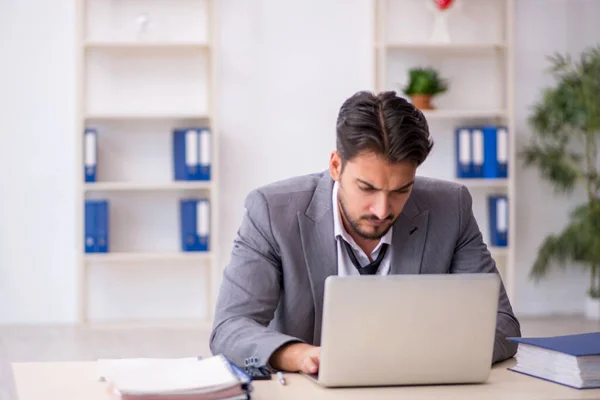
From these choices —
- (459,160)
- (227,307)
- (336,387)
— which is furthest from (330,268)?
(459,160)

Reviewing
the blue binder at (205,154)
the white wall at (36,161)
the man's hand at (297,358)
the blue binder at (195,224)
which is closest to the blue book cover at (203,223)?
the blue binder at (195,224)

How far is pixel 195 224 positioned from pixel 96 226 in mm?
555

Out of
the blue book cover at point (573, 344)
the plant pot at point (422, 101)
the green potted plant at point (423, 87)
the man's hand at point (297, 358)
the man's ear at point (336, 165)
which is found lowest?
the man's hand at point (297, 358)

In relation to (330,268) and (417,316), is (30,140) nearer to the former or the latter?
(330,268)

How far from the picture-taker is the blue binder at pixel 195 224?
5285mm

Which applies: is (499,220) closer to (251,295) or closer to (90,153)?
(90,153)

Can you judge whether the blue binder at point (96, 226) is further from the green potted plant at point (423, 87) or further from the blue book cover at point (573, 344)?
the blue book cover at point (573, 344)

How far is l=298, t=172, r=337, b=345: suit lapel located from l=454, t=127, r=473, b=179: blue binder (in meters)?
3.30

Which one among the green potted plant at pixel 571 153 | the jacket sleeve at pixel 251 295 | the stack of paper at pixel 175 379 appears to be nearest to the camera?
the stack of paper at pixel 175 379

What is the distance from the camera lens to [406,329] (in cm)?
164

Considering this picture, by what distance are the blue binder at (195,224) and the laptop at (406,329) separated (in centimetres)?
364

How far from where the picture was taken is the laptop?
5.33ft

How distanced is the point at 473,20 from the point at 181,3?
1782 mm

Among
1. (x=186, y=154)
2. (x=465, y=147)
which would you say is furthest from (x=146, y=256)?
(x=465, y=147)
